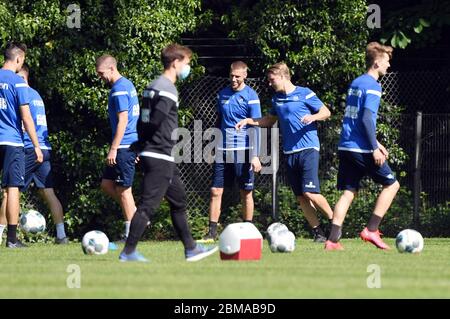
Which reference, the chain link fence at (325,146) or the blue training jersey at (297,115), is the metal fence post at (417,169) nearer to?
the chain link fence at (325,146)

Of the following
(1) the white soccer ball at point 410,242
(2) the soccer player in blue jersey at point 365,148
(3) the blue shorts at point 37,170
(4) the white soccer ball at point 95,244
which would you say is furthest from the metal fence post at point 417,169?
(4) the white soccer ball at point 95,244

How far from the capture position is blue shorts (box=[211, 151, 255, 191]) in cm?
1606

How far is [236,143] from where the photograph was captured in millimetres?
16047

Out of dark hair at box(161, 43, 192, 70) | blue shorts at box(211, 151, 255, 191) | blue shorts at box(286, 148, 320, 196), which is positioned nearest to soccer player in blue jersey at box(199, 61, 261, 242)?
blue shorts at box(211, 151, 255, 191)

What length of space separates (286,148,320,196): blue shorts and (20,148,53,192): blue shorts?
3174 mm

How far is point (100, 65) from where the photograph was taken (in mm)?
14164

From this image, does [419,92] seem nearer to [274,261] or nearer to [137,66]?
[137,66]

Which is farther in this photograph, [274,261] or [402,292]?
[274,261]

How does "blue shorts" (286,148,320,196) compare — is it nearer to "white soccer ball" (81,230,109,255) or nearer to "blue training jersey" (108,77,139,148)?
"blue training jersey" (108,77,139,148)

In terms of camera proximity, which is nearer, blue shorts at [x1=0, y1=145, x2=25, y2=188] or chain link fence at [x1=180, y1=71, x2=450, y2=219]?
blue shorts at [x1=0, y1=145, x2=25, y2=188]

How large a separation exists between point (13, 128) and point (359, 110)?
→ 4251mm

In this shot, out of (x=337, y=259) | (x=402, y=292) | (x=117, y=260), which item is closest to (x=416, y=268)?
(x=337, y=259)

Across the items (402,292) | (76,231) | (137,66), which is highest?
(137,66)

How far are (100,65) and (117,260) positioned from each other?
10.9 ft
